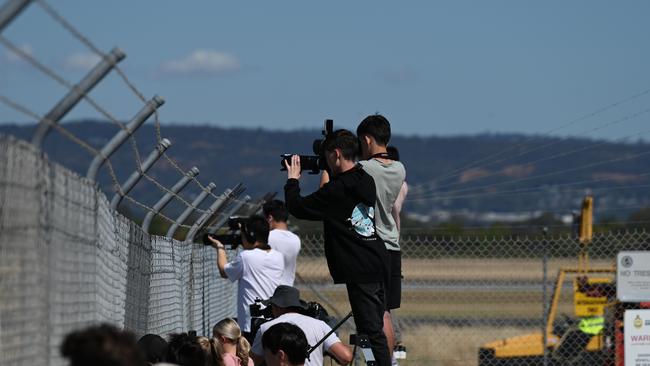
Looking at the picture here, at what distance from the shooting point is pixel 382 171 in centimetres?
766

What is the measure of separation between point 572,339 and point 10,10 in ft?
39.2

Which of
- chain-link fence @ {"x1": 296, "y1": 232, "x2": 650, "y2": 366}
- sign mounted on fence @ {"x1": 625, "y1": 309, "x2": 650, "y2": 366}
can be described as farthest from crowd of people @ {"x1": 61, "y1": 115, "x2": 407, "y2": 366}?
chain-link fence @ {"x1": 296, "y1": 232, "x2": 650, "y2": 366}

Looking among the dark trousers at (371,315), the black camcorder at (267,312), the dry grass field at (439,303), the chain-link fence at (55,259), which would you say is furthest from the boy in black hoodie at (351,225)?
the dry grass field at (439,303)

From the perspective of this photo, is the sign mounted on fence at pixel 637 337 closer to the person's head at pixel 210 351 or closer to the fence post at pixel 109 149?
the person's head at pixel 210 351

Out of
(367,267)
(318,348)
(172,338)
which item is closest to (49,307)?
(172,338)

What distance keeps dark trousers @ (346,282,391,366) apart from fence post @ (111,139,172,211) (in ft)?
4.45

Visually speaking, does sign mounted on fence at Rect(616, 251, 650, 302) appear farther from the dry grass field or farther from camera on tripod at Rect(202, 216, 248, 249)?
camera on tripod at Rect(202, 216, 248, 249)

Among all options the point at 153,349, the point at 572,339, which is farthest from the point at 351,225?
the point at 572,339

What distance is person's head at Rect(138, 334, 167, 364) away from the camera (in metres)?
6.21

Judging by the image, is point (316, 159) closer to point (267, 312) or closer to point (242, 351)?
point (242, 351)

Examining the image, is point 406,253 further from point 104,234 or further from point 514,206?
point 514,206

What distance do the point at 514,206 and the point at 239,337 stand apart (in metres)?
182

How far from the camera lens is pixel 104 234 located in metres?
5.74

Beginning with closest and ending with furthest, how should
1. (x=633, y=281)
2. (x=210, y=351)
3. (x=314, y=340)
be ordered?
1. (x=210, y=351)
2. (x=314, y=340)
3. (x=633, y=281)
